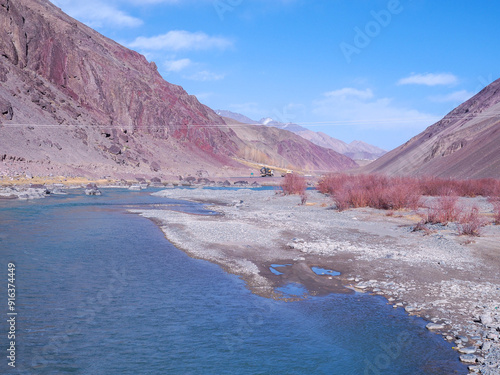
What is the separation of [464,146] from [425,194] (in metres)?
38.7

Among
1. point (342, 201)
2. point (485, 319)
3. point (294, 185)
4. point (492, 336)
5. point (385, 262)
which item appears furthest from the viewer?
point (294, 185)

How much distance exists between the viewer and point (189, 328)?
7.78 meters

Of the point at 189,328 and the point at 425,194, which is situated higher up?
the point at 425,194

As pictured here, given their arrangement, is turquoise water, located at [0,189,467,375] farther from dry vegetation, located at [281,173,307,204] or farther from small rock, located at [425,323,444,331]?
dry vegetation, located at [281,173,307,204]

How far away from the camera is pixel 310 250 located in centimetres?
1434

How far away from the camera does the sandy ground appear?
7.99 metres

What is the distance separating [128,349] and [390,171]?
300 feet

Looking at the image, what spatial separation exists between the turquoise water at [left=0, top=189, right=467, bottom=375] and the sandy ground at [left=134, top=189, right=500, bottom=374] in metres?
0.58

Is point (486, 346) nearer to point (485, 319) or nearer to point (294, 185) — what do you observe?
point (485, 319)

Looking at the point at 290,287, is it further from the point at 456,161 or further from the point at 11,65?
the point at 11,65

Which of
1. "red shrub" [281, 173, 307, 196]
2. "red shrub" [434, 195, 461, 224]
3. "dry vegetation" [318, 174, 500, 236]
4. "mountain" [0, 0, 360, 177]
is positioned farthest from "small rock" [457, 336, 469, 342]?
"mountain" [0, 0, 360, 177]

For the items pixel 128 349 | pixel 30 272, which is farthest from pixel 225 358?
pixel 30 272

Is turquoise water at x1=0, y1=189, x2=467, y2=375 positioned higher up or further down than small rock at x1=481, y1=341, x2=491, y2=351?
further down

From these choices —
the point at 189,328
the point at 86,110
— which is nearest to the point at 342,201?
the point at 189,328
